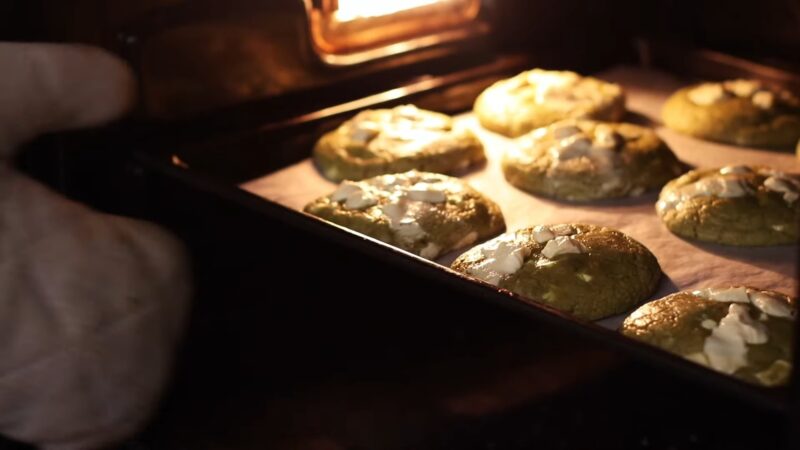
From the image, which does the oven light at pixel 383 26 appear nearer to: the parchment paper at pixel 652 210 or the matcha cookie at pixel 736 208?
the parchment paper at pixel 652 210

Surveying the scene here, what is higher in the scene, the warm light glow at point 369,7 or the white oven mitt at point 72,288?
the warm light glow at point 369,7

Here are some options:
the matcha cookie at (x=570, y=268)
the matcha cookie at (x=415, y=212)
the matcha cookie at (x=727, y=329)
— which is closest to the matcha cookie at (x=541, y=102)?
the matcha cookie at (x=415, y=212)

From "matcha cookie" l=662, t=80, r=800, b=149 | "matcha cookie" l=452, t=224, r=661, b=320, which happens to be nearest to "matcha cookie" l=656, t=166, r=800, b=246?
"matcha cookie" l=452, t=224, r=661, b=320

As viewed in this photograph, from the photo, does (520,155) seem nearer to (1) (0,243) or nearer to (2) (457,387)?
(2) (457,387)

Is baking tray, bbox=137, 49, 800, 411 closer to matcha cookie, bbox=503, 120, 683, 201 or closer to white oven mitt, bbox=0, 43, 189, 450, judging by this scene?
matcha cookie, bbox=503, 120, 683, 201

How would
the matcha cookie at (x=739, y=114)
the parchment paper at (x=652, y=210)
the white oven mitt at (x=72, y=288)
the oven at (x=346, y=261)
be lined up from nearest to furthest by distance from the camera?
the oven at (x=346, y=261)
the white oven mitt at (x=72, y=288)
the parchment paper at (x=652, y=210)
the matcha cookie at (x=739, y=114)

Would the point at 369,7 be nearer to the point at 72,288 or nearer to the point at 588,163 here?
the point at 588,163
